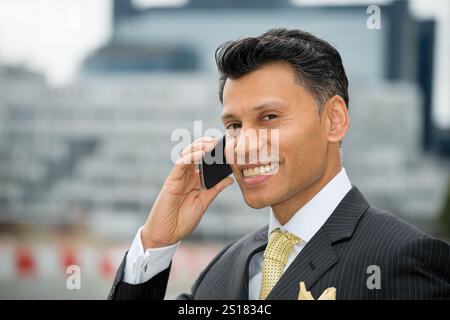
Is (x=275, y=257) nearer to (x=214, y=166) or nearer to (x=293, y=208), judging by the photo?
(x=293, y=208)

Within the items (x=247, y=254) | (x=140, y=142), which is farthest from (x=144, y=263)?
(x=140, y=142)

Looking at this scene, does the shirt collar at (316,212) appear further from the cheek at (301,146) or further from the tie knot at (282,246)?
the cheek at (301,146)

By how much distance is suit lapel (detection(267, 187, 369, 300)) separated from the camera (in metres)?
2.52

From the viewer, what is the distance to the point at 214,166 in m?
3.03

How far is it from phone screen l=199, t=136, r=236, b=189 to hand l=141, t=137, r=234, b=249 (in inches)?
0.9

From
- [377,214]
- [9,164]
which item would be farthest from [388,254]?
[9,164]

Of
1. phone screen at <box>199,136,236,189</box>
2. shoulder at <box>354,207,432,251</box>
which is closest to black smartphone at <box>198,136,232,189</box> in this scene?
phone screen at <box>199,136,236,189</box>

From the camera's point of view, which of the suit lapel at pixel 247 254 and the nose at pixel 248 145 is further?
the suit lapel at pixel 247 254

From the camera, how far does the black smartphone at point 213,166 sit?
301 centimetres

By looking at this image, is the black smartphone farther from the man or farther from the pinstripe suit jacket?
the pinstripe suit jacket

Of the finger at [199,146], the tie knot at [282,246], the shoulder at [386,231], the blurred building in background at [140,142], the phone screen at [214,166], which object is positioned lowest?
the blurred building in background at [140,142]

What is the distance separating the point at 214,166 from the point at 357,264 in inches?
31.8

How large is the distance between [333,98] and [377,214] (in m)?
0.50

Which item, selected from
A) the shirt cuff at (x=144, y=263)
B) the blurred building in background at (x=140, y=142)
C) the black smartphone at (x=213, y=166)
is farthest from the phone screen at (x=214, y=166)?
the blurred building in background at (x=140, y=142)
